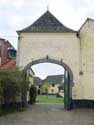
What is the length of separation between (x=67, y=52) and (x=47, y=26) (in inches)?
107

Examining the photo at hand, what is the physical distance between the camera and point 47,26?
2388cm

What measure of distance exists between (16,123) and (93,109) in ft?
28.2

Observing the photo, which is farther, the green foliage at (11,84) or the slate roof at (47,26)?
the slate roof at (47,26)

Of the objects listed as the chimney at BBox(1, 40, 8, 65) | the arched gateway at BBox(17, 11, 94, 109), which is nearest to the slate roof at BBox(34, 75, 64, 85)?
the chimney at BBox(1, 40, 8, 65)

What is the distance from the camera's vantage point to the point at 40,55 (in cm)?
2327

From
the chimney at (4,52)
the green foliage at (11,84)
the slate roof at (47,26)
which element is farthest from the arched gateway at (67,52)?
the chimney at (4,52)

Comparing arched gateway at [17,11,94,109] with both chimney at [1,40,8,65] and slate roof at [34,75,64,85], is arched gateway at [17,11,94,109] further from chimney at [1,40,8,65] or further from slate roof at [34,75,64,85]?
slate roof at [34,75,64,85]

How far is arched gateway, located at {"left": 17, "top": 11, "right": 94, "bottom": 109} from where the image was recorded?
23.1 m

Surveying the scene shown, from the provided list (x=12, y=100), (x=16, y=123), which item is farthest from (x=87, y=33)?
(x=16, y=123)

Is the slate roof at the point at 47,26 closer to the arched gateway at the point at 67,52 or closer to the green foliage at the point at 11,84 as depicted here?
the arched gateway at the point at 67,52

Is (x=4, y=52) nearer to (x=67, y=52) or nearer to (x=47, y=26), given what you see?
(x=47, y=26)

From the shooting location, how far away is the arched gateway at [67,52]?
23.1 meters

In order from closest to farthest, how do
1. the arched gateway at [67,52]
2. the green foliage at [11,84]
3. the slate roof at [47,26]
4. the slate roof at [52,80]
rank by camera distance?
the green foliage at [11,84] → the arched gateway at [67,52] → the slate roof at [47,26] → the slate roof at [52,80]

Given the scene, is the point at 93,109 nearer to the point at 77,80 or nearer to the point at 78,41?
the point at 77,80
